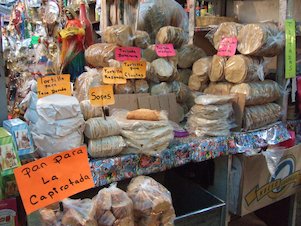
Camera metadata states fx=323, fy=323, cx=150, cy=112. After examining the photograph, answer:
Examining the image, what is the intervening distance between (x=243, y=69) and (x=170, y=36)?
1.75 ft

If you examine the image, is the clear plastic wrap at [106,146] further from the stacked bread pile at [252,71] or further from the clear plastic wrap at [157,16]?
the clear plastic wrap at [157,16]

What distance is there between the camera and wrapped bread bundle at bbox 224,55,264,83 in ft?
6.03

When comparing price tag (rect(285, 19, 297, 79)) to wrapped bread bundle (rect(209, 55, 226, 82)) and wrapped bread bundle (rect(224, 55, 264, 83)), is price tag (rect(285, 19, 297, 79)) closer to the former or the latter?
wrapped bread bundle (rect(224, 55, 264, 83))

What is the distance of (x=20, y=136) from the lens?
1.13m

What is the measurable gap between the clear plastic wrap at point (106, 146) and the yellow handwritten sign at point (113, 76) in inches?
16.7

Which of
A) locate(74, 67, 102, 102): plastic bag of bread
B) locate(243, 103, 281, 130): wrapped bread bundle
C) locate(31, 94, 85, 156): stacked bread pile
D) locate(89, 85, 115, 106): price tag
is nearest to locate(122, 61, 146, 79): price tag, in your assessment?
locate(74, 67, 102, 102): plastic bag of bread

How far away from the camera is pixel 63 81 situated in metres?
1.39

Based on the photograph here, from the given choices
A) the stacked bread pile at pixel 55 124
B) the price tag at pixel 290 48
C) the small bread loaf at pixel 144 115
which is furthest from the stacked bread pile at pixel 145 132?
the price tag at pixel 290 48

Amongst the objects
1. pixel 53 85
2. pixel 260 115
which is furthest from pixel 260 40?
pixel 53 85

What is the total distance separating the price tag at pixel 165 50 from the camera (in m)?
1.98

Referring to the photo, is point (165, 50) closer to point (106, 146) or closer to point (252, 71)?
point (252, 71)

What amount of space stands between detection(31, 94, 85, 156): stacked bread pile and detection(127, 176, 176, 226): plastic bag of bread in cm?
40

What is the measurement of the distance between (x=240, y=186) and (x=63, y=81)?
3.82ft

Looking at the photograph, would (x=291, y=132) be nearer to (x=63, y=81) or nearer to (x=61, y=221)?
(x=63, y=81)
